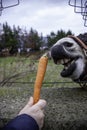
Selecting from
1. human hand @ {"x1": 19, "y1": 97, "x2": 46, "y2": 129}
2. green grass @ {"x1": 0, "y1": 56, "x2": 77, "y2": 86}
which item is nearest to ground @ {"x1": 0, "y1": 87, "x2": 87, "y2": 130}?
human hand @ {"x1": 19, "y1": 97, "x2": 46, "y2": 129}

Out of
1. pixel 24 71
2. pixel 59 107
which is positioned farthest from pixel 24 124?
pixel 24 71

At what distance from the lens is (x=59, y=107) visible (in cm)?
315

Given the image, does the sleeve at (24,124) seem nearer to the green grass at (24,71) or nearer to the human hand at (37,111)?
the human hand at (37,111)

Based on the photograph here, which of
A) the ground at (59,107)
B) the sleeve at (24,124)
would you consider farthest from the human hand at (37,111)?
the ground at (59,107)

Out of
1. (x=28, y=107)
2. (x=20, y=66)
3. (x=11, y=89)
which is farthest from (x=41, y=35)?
(x=28, y=107)

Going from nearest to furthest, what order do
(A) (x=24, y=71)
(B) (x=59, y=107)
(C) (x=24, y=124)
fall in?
(C) (x=24, y=124)
(B) (x=59, y=107)
(A) (x=24, y=71)

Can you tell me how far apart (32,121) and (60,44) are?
2.52 ft

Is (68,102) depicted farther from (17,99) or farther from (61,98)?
(17,99)

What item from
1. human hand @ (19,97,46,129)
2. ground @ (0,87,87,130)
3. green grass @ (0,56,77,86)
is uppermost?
human hand @ (19,97,46,129)

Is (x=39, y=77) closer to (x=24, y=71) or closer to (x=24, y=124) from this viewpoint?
(x=24, y=124)

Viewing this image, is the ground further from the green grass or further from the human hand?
the green grass

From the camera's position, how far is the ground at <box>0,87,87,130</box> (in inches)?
118

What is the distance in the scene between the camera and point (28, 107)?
2123mm

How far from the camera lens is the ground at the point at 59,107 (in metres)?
2.99
